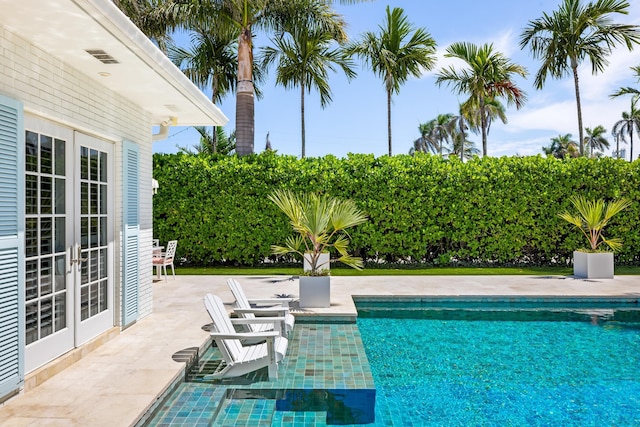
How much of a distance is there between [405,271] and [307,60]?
896 cm

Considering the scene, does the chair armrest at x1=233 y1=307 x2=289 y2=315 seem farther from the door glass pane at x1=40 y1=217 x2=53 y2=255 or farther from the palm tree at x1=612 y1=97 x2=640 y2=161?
the palm tree at x1=612 y1=97 x2=640 y2=161

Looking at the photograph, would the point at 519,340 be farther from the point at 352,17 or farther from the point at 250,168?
the point at 352,17

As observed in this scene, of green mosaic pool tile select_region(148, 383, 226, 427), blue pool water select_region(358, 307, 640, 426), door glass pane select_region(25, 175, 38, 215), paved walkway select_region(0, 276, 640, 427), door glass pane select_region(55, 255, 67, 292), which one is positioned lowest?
blue pool water select_region(358, 307, 640, 426)

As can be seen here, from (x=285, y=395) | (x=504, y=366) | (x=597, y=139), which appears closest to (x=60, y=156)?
(x=285, y=395)

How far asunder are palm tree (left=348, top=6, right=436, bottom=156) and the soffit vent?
13073 millimetres

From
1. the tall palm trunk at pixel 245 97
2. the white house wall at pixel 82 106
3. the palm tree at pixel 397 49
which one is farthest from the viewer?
the palm tree at pixel 397 49

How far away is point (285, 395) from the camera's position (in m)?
4.69

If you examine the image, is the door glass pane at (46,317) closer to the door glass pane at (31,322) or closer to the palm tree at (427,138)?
the door glass pane at (31,322)

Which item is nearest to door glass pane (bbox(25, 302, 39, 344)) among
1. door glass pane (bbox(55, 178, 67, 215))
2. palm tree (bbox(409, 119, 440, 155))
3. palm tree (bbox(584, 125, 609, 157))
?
door glass pane (bbox(55, 178, 67, 215))

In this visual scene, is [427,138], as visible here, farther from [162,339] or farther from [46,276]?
[46,276]

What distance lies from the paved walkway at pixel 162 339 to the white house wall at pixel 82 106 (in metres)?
0.76

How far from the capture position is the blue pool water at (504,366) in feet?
15.0

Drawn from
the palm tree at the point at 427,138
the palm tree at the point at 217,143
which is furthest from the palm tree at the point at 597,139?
the palm tree at the point at 217,143

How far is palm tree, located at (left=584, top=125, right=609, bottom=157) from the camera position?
64.0 metres
